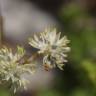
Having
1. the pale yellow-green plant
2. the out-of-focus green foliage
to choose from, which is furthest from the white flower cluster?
the out-of-focus green foliage

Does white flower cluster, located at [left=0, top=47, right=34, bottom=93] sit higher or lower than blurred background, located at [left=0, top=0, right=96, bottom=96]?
lower

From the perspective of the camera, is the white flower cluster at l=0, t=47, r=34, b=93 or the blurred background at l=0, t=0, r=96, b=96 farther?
the blurred background at l=0, t=0, r=96, b=96

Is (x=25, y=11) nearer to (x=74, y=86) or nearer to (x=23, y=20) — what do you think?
(x=23, y=20)

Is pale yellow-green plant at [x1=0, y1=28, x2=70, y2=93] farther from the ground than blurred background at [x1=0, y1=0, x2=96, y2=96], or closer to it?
closer to it

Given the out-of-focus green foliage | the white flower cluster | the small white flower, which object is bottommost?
the white flower cluster

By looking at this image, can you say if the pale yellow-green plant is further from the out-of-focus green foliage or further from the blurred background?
the out-of-focus green foliage

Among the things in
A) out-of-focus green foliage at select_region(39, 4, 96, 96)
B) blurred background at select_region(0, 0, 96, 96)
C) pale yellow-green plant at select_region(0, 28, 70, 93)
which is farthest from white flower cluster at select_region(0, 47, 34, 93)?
out-of-focus green foliage at select_region(39, 4, 96, 96)

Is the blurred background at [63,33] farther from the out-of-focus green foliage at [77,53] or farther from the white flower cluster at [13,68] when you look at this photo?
the white flower cluster at [13,68]

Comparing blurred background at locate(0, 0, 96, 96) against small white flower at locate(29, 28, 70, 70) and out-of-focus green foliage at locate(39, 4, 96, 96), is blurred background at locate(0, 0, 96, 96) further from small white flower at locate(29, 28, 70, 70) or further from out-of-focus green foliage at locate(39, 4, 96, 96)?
small white flower at locate(29, 28, 70, 70)
